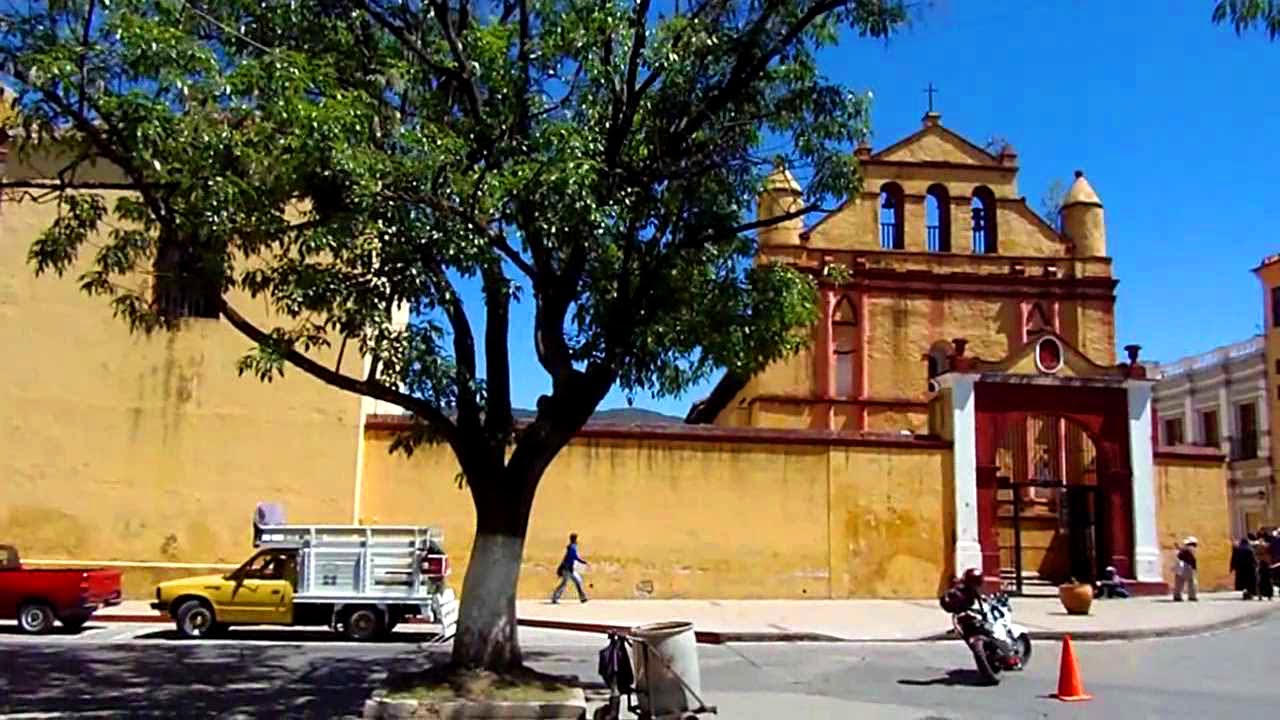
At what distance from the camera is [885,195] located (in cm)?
3678

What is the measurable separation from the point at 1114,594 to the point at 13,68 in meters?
23.2

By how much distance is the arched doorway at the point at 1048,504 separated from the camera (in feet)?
92.2

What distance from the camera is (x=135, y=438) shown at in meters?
23.5

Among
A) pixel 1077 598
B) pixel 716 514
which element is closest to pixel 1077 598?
pixel 1077 598

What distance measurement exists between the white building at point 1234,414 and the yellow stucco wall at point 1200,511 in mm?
19832

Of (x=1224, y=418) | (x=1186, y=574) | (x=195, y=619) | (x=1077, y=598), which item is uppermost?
(x=1224, y=418)

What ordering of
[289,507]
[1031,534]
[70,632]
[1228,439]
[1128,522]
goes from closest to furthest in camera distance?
1. [70,632]
2. [289,507]
3. [1128,522]
4. [1031,534]
5. [1228,439]

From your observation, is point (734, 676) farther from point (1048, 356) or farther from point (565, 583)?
point (1048, 356)

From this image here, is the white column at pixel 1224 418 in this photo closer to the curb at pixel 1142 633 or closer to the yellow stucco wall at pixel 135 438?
the curb at pixel 1142 633

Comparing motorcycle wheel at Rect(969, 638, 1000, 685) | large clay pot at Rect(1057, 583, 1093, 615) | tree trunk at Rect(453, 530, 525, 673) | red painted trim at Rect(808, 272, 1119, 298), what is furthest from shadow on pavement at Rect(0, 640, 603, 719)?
red painted trim at Rect(808, 272, 1119, 298)

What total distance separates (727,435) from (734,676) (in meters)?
11.5

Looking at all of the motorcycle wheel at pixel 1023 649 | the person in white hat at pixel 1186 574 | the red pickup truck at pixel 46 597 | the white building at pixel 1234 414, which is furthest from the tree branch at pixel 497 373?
the white building at pixel 1234 414

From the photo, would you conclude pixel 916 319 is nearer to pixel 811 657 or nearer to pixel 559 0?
pixel 811 657

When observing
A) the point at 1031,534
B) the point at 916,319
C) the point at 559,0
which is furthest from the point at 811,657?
the point at 916,319
